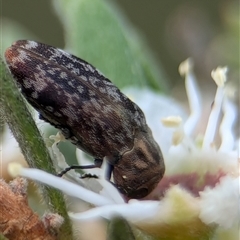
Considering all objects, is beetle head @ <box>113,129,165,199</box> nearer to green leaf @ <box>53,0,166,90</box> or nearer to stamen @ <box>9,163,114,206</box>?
stamen @ <box>9,163,114,206</box>

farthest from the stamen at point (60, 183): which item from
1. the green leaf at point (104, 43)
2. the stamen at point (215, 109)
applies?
the green leaf at point (104, 43)

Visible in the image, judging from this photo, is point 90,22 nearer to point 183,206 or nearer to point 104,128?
point 104,128

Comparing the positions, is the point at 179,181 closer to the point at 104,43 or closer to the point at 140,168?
the point at 140,168

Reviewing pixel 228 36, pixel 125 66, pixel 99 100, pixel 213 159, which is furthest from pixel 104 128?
pixel 228 36

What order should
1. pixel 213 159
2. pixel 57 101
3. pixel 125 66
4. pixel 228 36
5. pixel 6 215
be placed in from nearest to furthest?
pixel 6 215, pixel 57 101, pixel 213 159, pixel 125 66, pixel 228 36

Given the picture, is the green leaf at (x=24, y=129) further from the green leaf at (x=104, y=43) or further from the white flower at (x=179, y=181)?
the green leaf at (x=104, y=43)

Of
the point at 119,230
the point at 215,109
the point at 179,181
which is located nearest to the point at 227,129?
the point at 215,109
